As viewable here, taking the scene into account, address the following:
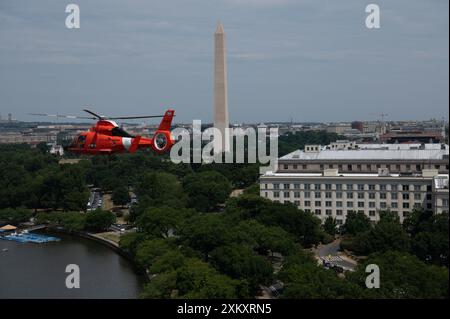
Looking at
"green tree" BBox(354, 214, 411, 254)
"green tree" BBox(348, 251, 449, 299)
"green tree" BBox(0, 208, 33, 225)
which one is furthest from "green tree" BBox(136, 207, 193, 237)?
"green tree" BBox(0, 208, 33, 225)

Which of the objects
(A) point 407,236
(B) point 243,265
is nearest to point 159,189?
(A) point 407,236

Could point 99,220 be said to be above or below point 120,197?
Answer: below

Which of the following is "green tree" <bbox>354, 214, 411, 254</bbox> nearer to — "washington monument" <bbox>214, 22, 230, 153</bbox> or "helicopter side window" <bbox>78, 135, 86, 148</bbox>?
"helicopter side window" <bbox>78, 135, 86, 148</bbox>

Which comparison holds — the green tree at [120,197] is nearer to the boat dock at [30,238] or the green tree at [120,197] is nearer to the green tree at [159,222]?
the boat dock at [30,238]

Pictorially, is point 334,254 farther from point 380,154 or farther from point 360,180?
point 380,154

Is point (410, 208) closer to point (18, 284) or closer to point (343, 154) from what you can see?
point (343, 154)

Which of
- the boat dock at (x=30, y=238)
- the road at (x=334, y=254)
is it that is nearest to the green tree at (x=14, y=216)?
the boat dock at (x=30, y=238)
